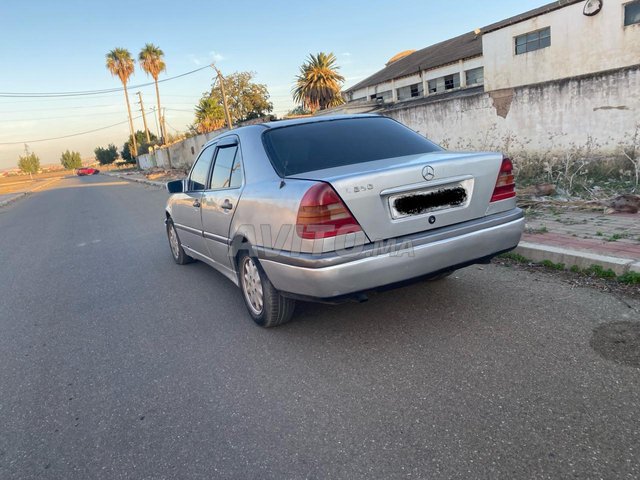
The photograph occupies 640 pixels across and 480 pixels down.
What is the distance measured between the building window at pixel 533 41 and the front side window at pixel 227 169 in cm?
2058

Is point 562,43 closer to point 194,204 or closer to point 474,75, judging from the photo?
point 474,75

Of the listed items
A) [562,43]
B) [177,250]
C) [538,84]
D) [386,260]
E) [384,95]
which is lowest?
[177,250]

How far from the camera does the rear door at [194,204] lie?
15.3ft

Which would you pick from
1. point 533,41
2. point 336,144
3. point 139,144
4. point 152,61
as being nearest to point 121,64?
point 152,61

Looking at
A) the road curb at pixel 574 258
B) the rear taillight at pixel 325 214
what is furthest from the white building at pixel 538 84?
the rear taillight at pixel 325 214

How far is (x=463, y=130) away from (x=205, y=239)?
8842 millimetres

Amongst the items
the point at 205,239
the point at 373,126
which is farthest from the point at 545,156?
the point at 205,239

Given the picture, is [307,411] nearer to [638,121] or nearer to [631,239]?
[631,239]

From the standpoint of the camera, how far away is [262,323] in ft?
11.9

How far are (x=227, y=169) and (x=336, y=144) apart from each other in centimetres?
110

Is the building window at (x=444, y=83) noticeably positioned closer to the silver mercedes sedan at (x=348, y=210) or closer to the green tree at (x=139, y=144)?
the silver mercedes sedan at (x=348, y=210)

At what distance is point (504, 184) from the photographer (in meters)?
3.33

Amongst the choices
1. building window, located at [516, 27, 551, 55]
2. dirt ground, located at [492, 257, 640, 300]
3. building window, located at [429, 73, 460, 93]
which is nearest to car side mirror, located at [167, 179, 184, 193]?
dirt ground, located at [492, 257, 640, 300]

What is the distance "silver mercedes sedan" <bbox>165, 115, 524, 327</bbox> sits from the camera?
278cm
